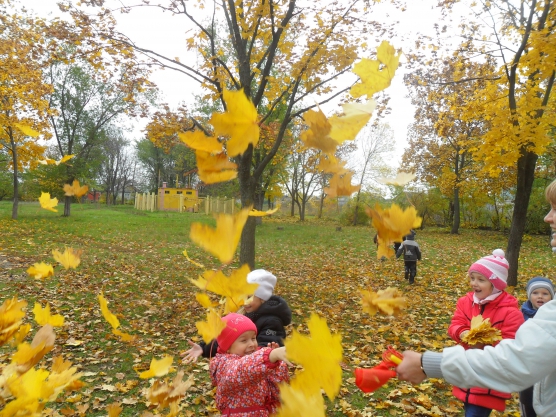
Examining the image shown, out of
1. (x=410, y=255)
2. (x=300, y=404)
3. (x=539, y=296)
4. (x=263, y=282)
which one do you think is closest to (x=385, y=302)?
(x=300, y=404)

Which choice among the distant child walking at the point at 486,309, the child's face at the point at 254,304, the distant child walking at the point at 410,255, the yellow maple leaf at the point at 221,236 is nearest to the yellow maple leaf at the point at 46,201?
the child's face at the point at 254,304

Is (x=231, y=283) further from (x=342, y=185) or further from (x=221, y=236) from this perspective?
(x=342, y=185)

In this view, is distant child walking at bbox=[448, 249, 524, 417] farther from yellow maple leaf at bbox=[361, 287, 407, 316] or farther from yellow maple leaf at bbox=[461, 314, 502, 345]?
yellow maple leaf at bbox=[361, 287, 407, 316]

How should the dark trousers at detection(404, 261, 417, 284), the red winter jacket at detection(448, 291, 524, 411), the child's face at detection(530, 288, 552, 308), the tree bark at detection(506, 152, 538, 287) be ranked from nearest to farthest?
the red winter jacket at detection(448, 291, 524, 411) < the child's face at detection(530, 288, 552, 308) < the tree bark at detection(506, 152, 538, 287) < the dark trousers at detection(404, 261, 417, 284)

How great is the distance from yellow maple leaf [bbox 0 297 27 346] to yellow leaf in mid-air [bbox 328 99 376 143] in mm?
1758

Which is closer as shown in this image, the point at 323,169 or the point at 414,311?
the point at 323,169

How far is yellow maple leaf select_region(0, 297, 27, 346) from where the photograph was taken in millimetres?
1780

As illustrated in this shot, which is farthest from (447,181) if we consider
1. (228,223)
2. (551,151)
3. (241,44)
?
(228,223)

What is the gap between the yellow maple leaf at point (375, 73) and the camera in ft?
4.50

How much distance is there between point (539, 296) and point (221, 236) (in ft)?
9.95

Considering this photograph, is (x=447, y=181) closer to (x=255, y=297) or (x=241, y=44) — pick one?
(x=241, y=44)

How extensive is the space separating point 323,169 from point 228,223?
0.48m

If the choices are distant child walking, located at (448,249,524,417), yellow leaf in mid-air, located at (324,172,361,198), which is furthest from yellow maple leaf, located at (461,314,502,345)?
yellow leaf in mid-air, located at (324,172,361,198)

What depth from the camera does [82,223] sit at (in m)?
18.3
